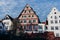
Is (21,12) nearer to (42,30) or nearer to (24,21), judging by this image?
(24,21)

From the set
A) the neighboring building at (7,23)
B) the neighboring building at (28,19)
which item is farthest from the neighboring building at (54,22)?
the neighboring building at (7,23)

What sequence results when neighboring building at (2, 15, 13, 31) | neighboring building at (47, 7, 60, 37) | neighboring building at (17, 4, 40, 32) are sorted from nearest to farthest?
neighboring building at (47, 7, 60, 37)
neighboring building at (17, 4, 40, 32)
neighboring building at (2, 15, 13, 31)

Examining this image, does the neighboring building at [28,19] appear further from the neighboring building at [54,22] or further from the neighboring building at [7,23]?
the neighboring building at [54,22]

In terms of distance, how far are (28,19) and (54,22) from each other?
6.42 meters

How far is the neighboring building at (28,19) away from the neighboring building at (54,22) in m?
2.95

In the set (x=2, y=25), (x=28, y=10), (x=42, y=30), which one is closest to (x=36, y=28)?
(x=42, y=30)

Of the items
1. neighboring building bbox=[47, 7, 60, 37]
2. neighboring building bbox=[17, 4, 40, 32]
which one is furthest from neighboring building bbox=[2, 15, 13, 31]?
neighboring building bbox=[47, 7, 60, 37]

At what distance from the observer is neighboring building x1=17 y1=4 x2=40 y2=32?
155ft

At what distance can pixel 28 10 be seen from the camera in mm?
48500

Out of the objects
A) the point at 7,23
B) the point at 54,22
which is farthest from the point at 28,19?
the point at 54,22

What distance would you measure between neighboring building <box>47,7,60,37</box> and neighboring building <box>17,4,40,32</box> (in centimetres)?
295

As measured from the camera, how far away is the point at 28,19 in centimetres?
4794

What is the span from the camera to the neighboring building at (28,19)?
47.1 meters

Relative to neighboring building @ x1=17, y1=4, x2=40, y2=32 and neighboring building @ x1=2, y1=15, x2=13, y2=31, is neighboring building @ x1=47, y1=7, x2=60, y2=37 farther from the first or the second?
neighboring building @ x1=2, y1=15, x2=13, y2=31
